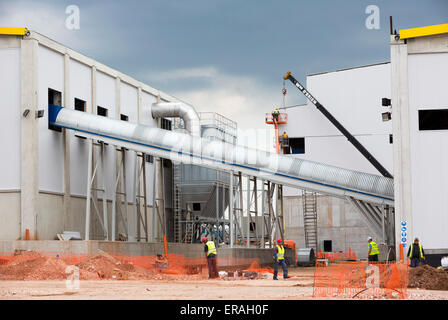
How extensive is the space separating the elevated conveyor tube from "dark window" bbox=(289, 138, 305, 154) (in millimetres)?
18621

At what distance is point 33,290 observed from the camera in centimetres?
1909

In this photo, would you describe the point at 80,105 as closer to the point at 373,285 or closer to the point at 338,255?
the point at 338,255

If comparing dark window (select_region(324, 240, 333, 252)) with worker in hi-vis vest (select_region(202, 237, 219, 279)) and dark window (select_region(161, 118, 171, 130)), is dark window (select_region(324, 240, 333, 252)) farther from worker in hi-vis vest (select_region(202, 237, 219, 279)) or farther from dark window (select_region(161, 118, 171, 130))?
worker in hi-vis vest (select_region(202, 237, 219, 279))

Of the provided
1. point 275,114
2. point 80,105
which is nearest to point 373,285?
point 80,105

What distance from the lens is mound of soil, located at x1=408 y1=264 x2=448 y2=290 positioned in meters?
20.0

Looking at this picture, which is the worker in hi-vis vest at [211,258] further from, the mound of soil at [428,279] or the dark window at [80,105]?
the dark window at [80,105]

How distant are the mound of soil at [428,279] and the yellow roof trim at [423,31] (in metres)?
10.6

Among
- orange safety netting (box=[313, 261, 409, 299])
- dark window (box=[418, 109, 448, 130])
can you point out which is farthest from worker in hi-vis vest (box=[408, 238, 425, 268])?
dark window (box=[418, 109, 448, 130])

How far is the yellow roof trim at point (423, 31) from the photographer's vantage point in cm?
2762

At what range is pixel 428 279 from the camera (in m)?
20.4

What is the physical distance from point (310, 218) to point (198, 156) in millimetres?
18403
